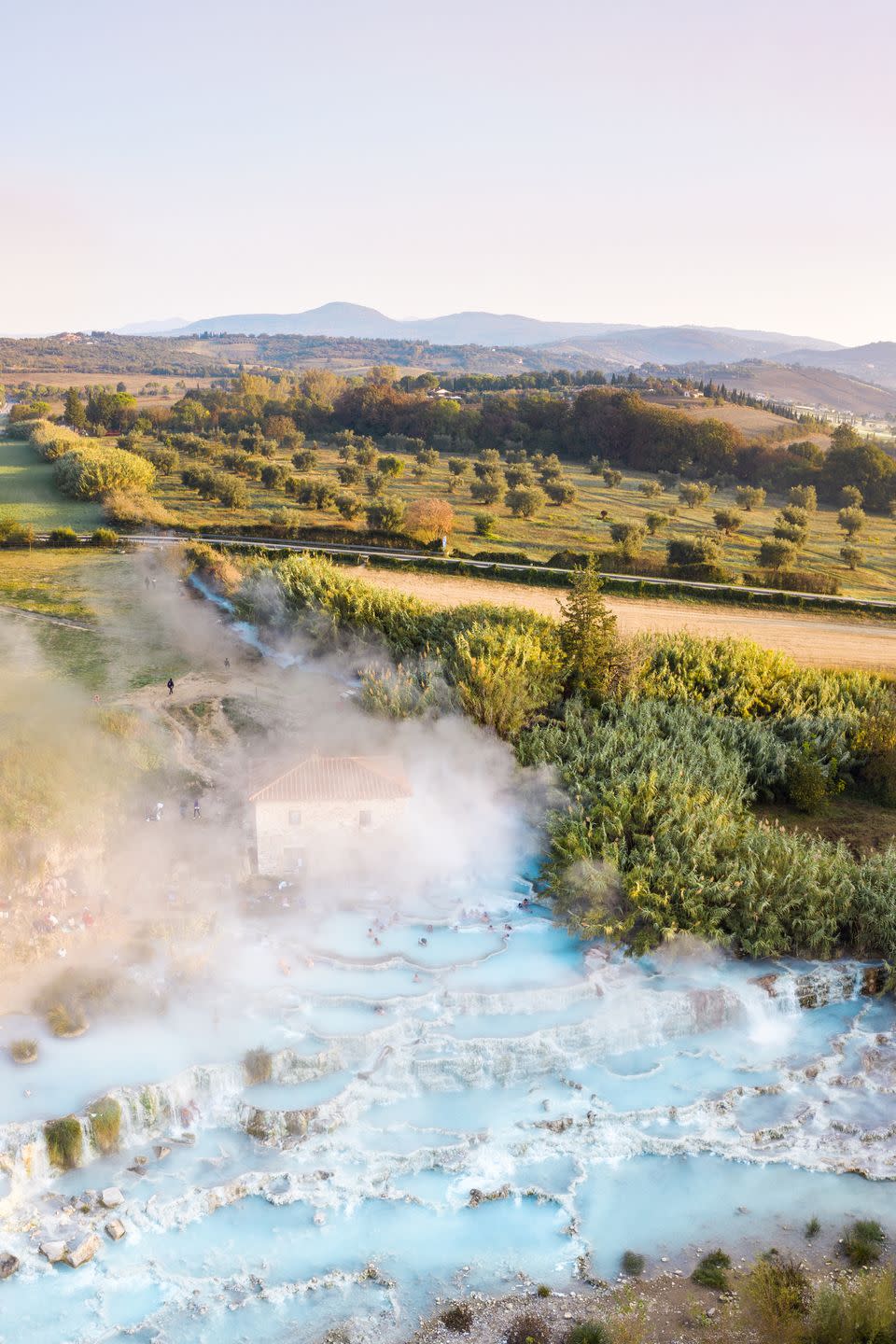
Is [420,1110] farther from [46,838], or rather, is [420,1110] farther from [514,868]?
[46,838]

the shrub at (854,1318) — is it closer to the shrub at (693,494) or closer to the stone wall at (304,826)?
the stone wall at (304,826)

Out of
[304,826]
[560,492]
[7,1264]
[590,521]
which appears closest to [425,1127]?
[7,1264]

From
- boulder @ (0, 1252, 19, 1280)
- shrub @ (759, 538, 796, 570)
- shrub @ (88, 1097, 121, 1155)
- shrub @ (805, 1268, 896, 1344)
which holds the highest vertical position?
shrub @ (759, 538, 796, 570)

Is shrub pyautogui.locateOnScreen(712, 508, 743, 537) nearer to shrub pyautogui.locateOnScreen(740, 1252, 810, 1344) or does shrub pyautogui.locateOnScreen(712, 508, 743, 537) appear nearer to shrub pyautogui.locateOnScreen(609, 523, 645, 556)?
shrub pyautogui.locateOnScreen(609, 523, 645, 556)

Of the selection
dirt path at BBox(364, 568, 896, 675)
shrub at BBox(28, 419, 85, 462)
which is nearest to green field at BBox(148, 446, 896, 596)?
dirt path at BBox(364, 568, 896, 675)

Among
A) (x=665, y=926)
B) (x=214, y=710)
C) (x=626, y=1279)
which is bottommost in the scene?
(x=626, y=1279)

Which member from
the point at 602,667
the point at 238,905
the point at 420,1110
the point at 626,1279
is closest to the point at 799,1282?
the point at 626,1279
